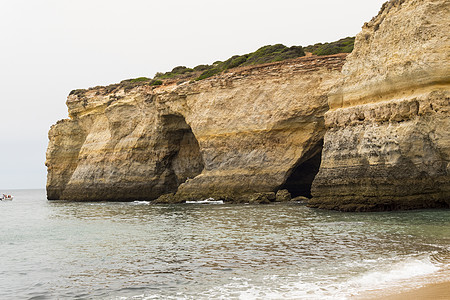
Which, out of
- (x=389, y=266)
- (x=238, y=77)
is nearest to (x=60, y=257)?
(x=389, y=266)

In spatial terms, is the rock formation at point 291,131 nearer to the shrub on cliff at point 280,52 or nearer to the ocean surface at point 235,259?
the ocean surface at point 235,259

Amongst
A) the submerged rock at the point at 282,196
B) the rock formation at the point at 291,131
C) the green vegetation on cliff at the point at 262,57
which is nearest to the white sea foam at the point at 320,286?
the rock formation at the point at 291,131

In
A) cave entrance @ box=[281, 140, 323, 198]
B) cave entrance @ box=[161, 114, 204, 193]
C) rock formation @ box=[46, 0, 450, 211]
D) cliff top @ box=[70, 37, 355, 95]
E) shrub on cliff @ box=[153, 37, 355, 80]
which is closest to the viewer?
rock formation @ box=[46, 0, 450, 211]

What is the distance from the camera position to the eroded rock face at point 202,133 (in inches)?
1200

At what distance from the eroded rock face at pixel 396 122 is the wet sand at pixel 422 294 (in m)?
11.9

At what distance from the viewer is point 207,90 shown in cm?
3544

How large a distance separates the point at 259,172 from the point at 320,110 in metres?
5.79

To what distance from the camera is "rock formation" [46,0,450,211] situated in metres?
19.2

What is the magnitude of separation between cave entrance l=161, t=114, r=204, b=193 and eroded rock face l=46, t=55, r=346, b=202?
0.09m

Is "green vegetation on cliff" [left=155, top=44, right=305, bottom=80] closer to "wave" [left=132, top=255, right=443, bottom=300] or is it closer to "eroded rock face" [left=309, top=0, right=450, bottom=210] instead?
"eroded rock face" [left=309, top=0, right=450, bottom=210]

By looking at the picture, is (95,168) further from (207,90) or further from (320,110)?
(320,110)

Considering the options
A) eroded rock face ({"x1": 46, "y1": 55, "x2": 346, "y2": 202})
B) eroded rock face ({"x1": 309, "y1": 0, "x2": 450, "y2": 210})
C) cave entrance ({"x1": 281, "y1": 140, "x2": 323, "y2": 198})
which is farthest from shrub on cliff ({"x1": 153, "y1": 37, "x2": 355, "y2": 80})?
eroded rock face ({"x1": 309, "y1": 0, "x2": 450, "y2": 210})

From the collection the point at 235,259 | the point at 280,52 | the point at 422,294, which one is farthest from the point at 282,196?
the point at 422,294

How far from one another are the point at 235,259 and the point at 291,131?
20811 millimetres
